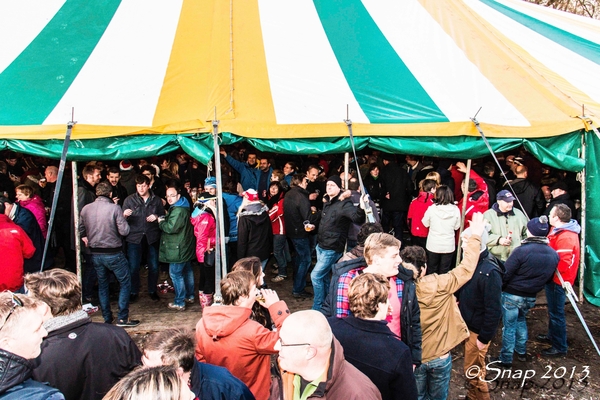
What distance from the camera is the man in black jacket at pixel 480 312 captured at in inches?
138

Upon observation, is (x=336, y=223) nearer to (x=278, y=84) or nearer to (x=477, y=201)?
(x=278, y=84)

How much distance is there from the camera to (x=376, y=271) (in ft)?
9.71

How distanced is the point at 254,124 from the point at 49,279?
8.78 ft

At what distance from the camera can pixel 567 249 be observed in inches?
179

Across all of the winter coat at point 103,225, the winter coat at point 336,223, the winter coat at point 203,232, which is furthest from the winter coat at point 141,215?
the winter coat at point 336,223

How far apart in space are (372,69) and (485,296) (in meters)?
3.03

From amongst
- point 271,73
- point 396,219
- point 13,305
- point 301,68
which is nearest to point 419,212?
point 396,219

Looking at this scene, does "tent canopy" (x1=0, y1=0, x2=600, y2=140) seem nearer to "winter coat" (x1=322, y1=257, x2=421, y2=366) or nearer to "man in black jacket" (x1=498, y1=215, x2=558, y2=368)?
"man in black jacket" (x1=498, y1=215, x2=558, y2=368)

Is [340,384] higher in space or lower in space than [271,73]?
lower

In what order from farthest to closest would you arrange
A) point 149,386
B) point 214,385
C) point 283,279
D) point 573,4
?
point 573,4 → point 283,279 → point 214,385 → point 149,386

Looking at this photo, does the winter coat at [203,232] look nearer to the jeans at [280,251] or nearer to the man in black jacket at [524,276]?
the jeans at [280,251]

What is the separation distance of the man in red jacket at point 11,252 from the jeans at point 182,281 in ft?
4.96

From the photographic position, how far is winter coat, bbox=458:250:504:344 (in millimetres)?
3486

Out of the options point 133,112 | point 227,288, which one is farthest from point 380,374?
point 133,112
